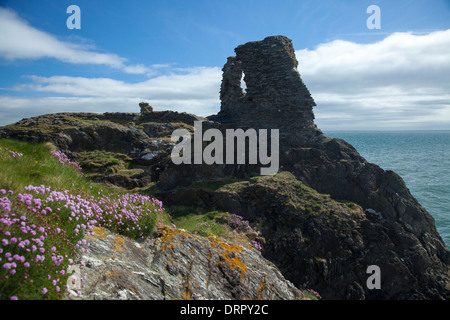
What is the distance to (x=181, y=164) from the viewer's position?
17109 mm

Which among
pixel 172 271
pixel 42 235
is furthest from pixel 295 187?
pixel 42 235

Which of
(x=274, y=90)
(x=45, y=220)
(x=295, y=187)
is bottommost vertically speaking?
(x=295, y=187)

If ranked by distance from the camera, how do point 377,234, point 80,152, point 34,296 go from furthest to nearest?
point 80,152
point 377,234
point 34,296

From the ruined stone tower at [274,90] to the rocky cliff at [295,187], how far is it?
0.08 meters

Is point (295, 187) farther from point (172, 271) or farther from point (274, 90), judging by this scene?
point (172, 271)

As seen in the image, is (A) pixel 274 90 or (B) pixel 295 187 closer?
(B) pixel 295 187

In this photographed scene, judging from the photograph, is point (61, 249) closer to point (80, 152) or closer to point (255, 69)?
point (80, 152)

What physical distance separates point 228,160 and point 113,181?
7218mm

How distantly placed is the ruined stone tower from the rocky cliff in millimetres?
80

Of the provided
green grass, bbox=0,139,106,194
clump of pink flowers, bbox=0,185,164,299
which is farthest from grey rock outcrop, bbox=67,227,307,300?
green grass, bbox=0,139,106,194

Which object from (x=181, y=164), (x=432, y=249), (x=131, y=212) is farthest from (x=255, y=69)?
(x=131, y=212)

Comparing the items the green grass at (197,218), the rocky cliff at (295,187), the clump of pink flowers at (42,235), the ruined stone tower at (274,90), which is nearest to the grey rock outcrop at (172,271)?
the clump of pink flowers at (42,235)

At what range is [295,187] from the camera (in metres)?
15.9

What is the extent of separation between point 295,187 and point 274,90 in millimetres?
9365
